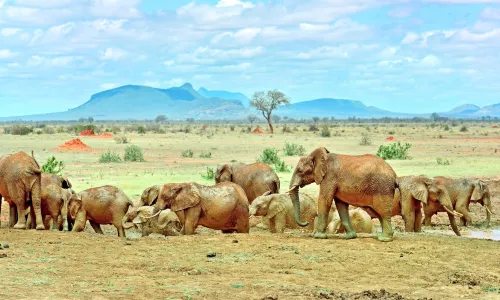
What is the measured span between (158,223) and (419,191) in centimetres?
566

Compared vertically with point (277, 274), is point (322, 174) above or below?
above

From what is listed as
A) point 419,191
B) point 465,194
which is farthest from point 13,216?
point 465,194

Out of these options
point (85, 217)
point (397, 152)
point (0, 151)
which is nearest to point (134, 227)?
point (85, 217)

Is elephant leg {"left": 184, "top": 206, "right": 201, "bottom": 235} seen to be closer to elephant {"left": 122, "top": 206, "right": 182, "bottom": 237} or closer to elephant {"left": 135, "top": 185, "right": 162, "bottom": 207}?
elephant {"left": 122, "top": 206, "right": 182, "bottom": 237}

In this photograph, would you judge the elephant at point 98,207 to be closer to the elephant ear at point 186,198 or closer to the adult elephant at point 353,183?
the elephant ear at point 186,198

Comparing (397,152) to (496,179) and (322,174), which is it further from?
(322,174)

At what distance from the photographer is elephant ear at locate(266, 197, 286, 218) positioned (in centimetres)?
1775

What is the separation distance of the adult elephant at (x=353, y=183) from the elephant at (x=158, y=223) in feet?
11.6

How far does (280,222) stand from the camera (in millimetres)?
17797

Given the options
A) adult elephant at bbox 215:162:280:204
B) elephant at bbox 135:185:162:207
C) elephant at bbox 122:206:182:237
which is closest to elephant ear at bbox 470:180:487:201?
adult elephant at bbox 215:162:280:204

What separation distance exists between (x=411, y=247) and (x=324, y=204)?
1.78 metres

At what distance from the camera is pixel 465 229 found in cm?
2045

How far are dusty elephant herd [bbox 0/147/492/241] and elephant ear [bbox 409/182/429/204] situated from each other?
21 mm

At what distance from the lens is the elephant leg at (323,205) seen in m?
14.9
